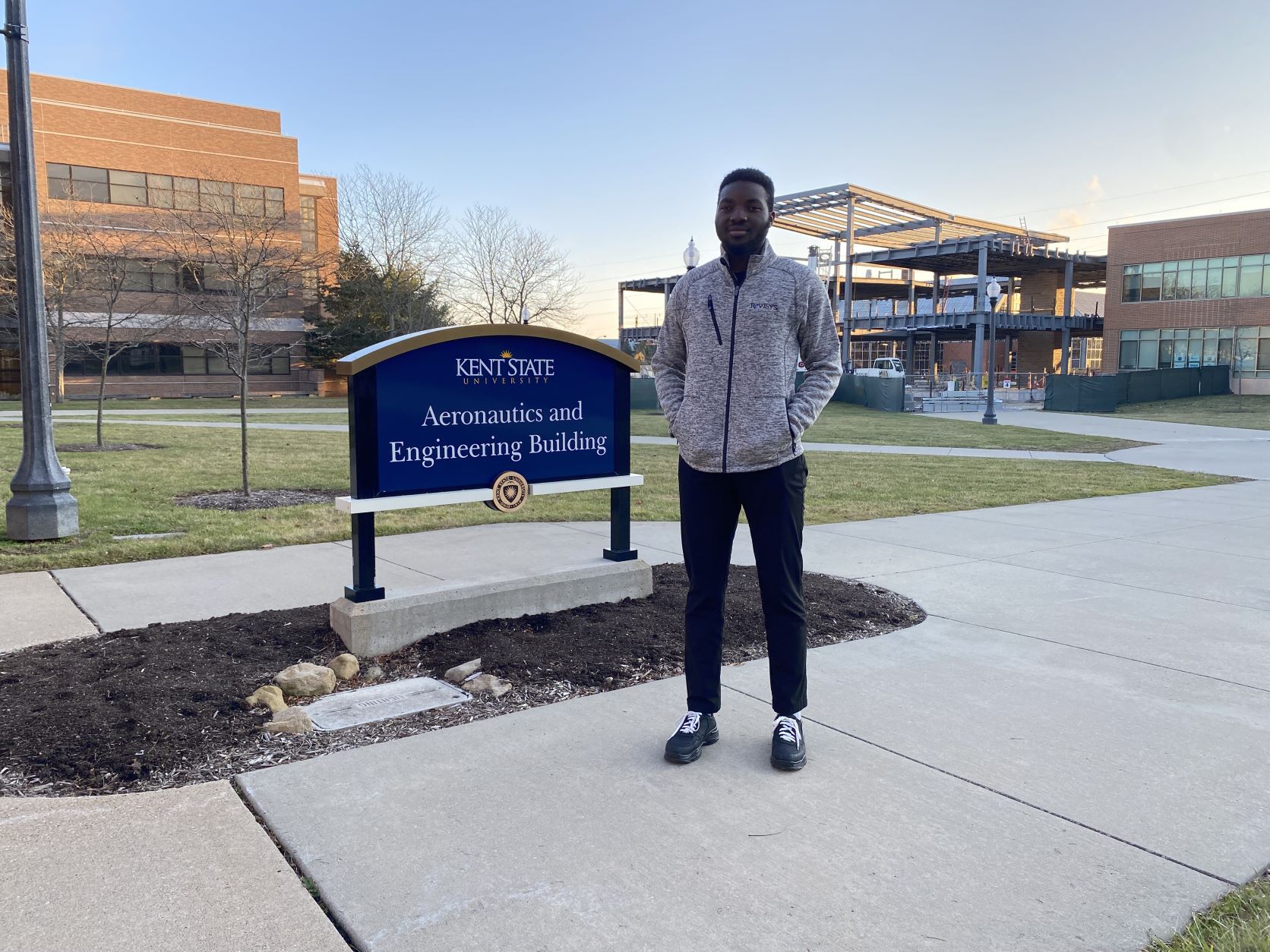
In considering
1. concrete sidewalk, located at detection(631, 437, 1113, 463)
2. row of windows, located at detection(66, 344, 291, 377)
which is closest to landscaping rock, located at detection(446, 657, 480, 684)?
concrete sidewalk, located at detection(631, 437, 1113, 463)

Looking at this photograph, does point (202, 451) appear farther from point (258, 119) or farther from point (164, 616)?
point (258, 119)

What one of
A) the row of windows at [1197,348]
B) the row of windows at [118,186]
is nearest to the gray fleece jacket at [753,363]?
the row of windows at [118,186]

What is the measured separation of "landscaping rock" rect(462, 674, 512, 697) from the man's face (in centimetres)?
202

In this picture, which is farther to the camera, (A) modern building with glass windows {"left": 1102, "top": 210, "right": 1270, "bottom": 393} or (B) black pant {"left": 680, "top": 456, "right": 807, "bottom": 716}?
(A) modern building with glass windows {"left": 1102, "top": 210, "right": 1270, "bottom": 393}

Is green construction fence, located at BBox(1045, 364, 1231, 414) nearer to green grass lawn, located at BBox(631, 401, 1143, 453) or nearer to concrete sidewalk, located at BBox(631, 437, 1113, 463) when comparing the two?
green grass lawn, located at BBox(631, 401, 1143, 453)

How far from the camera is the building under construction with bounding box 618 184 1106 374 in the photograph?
164 feet

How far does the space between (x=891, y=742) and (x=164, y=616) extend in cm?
375

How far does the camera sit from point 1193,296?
4984cm

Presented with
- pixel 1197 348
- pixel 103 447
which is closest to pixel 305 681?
pixel 103 447

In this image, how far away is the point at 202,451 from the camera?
48.9 ft

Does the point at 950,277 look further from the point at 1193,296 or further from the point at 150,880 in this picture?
the point at 150,880

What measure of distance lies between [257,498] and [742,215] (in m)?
7.79

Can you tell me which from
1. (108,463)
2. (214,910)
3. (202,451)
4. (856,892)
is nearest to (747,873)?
(856,892)

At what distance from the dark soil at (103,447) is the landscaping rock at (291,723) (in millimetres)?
12489
